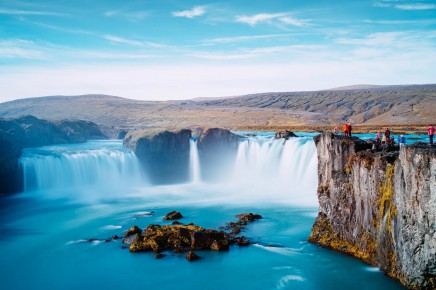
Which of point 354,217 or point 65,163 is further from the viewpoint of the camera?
point 65,163

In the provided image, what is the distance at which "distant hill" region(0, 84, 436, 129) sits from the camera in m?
128

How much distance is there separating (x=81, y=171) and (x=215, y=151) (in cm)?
1901

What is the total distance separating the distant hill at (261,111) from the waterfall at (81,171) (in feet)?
200

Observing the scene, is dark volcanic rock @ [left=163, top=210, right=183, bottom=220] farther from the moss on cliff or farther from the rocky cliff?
the rocky cliff

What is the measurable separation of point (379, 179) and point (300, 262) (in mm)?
7494

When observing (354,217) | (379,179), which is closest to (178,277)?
(354,217)

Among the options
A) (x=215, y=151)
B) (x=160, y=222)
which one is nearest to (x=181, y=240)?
(x=160, y=222)

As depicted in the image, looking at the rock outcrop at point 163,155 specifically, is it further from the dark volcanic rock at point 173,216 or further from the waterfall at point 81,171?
the dark volcanic rock at point 173,216

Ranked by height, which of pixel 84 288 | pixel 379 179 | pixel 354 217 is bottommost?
pixel 84 288

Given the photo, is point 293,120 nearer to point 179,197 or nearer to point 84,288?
point 179,197

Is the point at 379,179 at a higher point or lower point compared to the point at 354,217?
higher

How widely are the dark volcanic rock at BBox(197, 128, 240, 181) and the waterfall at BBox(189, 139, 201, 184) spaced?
0.60m

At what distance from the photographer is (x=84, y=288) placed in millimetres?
23969

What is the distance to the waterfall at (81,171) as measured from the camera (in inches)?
2060
